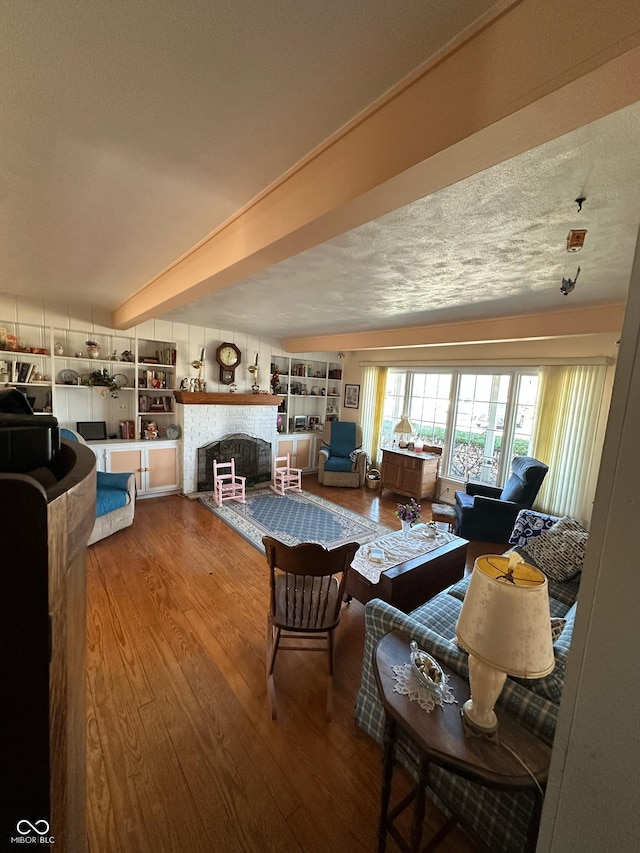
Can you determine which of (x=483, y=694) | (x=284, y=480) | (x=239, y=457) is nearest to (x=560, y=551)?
(x=483, y=694)

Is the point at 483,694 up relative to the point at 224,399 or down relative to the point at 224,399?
down

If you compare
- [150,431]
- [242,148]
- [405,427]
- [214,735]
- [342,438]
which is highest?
[242,148]

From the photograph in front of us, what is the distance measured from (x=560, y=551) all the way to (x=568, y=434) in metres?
2.09

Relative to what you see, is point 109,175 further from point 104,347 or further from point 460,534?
point 460,534

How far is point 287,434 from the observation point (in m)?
5.99

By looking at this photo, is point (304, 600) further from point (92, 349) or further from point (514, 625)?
point (92, 349)

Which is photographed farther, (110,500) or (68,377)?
(68,377)

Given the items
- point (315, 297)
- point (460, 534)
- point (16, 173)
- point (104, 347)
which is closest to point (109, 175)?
point (16, 173)

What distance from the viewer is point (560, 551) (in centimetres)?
223

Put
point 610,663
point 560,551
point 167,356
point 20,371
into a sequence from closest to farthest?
point 610,663 < point 560,551 < point 20,371 < point 167,356

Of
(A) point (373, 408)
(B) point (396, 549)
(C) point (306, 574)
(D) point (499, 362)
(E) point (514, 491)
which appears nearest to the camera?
(C) point (306, 574)

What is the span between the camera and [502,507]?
3420 mm

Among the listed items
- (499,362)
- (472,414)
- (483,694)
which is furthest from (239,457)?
(483,694)

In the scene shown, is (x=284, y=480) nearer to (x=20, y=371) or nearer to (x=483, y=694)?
(x=20, y=371)
